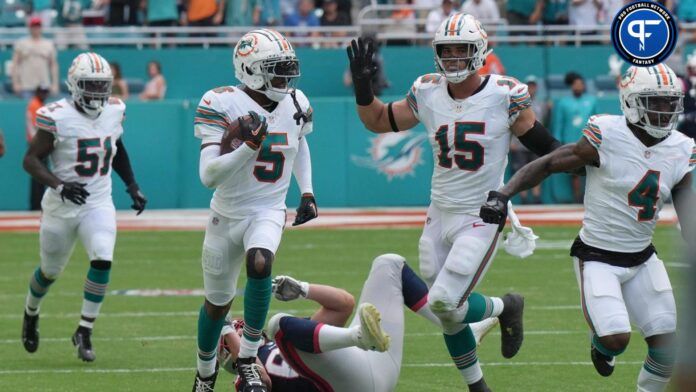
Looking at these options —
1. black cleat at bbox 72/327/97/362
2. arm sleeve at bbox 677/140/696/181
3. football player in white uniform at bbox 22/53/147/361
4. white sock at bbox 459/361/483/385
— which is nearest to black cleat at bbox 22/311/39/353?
football player in white uniform at bbox 22/53/147/361

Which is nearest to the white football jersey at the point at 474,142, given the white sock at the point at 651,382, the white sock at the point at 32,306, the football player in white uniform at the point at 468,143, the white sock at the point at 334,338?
the football player in white uniform at the point at 468,143

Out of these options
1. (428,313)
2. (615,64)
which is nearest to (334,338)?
(428,313)

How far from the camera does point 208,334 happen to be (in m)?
6.68

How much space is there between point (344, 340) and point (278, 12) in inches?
559

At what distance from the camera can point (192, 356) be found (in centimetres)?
814

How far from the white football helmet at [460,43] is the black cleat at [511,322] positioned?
1170 mm

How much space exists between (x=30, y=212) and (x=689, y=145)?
41.3 feet

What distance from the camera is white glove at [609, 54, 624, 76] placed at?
19.4m

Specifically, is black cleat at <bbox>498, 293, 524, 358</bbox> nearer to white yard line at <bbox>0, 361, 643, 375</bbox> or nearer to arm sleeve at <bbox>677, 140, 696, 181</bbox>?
white yard line at <bbox>0, 361, 643, 375</bbox>

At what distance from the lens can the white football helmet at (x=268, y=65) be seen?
22.1 ft

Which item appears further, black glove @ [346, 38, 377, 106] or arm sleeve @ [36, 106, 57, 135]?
arm sleeve @ [36, 106, 57, 135]

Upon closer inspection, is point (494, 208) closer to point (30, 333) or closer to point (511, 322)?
point (511, 322)

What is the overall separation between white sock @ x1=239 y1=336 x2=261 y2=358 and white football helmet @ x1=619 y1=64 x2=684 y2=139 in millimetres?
2071

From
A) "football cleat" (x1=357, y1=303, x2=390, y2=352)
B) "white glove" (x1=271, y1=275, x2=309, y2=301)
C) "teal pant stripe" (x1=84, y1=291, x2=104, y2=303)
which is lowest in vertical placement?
"teal pant stripe" (x1=84, y1=291, x2=104, y2=303)
